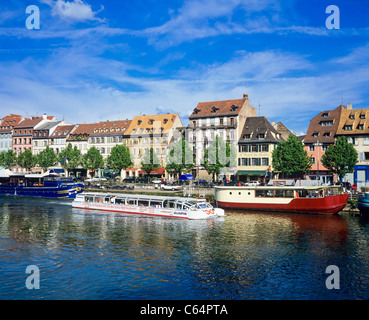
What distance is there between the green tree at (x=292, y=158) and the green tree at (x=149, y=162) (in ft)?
97.9

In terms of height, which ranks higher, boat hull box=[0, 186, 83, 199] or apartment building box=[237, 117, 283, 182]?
apartment building box=[237, 117, 283, 182]

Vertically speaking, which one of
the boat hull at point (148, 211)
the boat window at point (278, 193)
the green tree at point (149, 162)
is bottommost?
the boat hull at point (148, 211)

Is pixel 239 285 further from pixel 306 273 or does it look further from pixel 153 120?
pixel 153 120

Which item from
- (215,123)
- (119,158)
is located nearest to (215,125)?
(215,123)

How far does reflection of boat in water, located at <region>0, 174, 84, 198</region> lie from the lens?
77.7 m

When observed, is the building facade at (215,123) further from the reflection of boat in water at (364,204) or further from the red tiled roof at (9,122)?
the red tiled roof at (9,122)

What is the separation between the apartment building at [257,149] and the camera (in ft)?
270

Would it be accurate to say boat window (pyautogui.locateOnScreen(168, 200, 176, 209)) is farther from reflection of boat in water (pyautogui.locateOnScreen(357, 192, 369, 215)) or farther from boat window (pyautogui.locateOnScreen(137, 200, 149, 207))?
reflection of boat in water (pyautogui.locateOnScreen(357, 192, 369, 215))

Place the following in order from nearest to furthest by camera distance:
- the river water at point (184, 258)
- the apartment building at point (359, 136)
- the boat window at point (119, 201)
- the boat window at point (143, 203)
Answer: the river water at point (184, 258), the boat window at point (143, 203), the boat window at point (119, 201), the apartment building at point (359, 136)

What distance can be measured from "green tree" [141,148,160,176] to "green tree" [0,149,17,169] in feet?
152

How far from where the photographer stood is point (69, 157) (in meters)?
103

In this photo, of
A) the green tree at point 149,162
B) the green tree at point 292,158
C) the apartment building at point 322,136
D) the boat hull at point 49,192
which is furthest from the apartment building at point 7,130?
the apartment building at point 322,136

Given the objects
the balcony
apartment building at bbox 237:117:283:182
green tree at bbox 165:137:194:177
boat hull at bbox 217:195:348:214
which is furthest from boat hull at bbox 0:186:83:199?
boat hull at bbox 217:195:348:214
